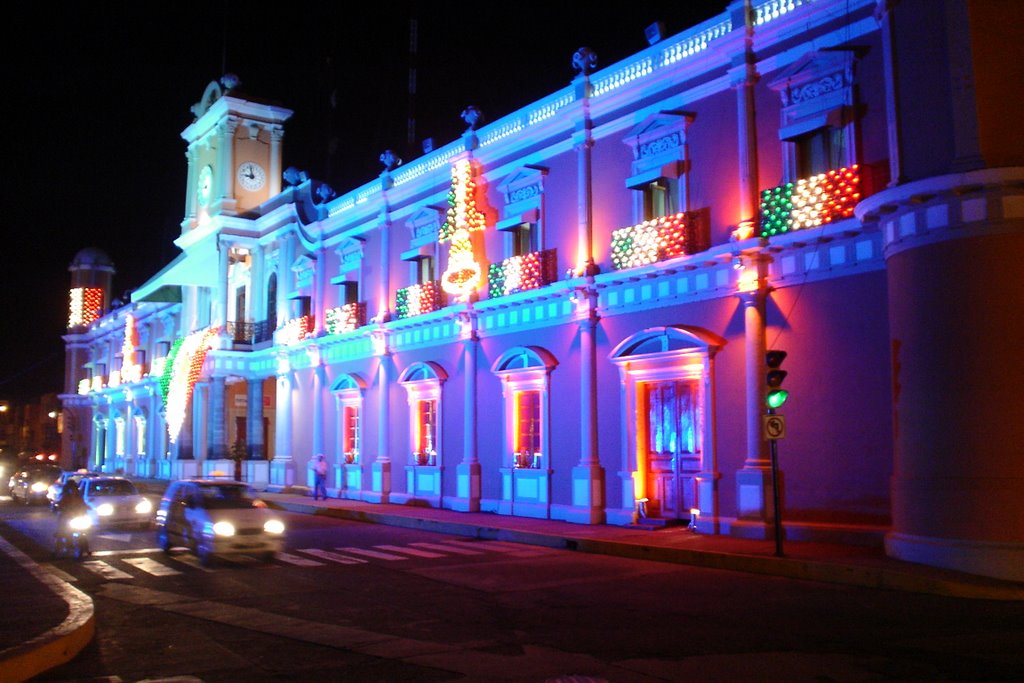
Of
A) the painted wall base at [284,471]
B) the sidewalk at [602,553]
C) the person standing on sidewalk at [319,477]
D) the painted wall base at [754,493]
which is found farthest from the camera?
the painted wall base at [284,471]

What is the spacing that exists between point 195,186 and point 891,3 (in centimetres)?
3263

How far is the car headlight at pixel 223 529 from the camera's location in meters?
15.0

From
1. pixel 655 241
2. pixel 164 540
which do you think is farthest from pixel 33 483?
pixel 655 241

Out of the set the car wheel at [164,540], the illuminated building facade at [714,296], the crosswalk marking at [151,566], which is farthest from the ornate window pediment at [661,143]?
the crosswalk marking at [151,566]

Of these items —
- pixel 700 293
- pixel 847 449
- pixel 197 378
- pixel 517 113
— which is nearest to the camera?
pixel 847 449

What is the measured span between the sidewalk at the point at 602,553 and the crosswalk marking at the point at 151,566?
1.62m

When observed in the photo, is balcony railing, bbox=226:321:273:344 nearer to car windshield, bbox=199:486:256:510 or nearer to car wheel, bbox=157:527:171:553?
car wheel, bbox=157:527:171:553

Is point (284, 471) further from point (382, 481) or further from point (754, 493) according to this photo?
point (754, 493)

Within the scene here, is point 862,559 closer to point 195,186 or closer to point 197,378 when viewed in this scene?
point 197,378

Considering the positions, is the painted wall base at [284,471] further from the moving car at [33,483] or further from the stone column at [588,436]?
the stone column at [588,436]

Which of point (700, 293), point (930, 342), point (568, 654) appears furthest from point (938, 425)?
point (568, 654)

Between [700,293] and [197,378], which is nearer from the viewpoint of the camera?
[700,293]

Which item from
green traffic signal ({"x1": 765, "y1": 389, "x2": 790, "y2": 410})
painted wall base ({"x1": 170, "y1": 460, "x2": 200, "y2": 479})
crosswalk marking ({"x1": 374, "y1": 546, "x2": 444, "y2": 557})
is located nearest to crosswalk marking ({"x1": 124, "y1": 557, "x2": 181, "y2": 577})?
crosswalk marking ({"x1": 374, "y1": 546, "x2": 444, "y2": 557})

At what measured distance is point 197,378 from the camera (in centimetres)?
3569
